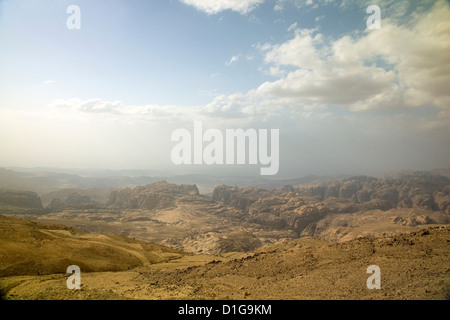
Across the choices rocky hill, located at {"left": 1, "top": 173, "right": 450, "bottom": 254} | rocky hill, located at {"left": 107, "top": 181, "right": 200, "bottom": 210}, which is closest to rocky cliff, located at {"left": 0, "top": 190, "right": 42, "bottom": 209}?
rocky hill, located at {"left": 1, "top": 173, "right": 450, "bottom": 254}

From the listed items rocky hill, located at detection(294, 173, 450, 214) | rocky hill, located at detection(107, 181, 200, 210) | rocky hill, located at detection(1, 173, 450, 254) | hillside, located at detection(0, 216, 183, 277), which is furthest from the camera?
rocky hill, located at detection(107, 181, 200, 210)

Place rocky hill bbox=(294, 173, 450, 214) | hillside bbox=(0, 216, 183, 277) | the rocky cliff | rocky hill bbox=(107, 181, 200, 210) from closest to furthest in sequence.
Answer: hillside bbox=(0, 216, 183, 277) → the rocky cliff → rocky hill bbox=(294, 173, 450, 214) → rocky hill bbox=(107, 181, 200, 210)

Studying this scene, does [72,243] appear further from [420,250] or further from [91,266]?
[420,250]

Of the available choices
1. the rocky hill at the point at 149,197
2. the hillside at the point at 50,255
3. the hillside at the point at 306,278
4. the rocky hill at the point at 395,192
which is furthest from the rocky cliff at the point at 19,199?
the rocky hill at the point at 395,192

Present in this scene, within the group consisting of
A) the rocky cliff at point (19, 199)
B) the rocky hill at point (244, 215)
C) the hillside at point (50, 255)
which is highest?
the hillside at point (50, 255)

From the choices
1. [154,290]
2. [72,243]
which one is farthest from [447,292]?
[72,243]

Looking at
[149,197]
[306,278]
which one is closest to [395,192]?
[149,197]

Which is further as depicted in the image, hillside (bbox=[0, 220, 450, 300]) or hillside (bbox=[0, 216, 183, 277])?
hillside (bbox=[0, 216, 183, 277])

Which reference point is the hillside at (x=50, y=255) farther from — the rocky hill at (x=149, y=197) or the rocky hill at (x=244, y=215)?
the rocky hill at (x=149, y=197)

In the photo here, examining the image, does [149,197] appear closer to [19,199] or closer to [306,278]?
[19,199]

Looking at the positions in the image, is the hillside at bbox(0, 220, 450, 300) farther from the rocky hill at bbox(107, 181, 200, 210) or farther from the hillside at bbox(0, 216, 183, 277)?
the rocky hill at bbox(107, 181, 200, 210)

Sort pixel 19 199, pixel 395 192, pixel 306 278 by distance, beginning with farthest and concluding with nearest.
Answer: pixel 395 192, pixel 19 199, pixel 306 278
